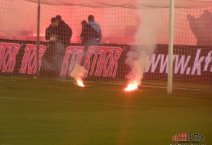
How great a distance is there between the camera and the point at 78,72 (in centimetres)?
2019

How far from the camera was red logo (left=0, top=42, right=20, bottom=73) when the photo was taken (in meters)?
21.5

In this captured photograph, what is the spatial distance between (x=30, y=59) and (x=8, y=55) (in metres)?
0.83

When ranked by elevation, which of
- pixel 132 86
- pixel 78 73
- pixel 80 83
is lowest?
pixel 132 86

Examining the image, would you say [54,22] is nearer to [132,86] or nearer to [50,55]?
[50,55]

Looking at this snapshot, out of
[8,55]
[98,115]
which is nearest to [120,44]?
[8,55]

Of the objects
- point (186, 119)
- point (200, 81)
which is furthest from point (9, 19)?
point (186, 119)

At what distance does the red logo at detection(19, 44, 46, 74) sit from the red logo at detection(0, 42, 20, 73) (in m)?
0.33

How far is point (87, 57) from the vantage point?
67.9ft

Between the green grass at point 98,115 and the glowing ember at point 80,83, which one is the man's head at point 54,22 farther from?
the green grass at point 98,115

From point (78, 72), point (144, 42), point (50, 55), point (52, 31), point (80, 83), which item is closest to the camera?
point (80, 83)

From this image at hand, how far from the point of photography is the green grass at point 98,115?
9.25 meters

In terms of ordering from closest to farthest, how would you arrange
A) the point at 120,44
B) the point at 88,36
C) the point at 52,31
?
the point at 120,44 → the point at 88,36 → the point at 52,31

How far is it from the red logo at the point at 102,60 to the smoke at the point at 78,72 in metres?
0.18

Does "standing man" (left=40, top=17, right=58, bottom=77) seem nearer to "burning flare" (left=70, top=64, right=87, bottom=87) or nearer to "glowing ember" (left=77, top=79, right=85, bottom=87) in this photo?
"burning flare" (left=70, top=64, right=87, bottom=87)
